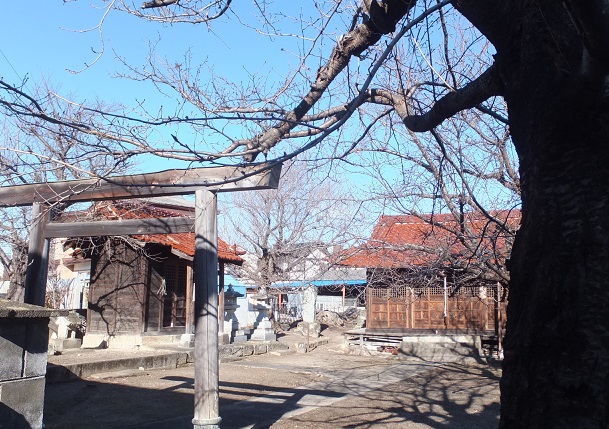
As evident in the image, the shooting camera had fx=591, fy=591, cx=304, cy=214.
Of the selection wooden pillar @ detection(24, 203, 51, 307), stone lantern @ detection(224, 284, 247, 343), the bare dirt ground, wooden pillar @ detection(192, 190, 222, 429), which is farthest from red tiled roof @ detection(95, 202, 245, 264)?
wooden pillar @ detection(192, 190, 222, 429)

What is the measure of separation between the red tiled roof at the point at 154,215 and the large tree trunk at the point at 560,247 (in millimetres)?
11014

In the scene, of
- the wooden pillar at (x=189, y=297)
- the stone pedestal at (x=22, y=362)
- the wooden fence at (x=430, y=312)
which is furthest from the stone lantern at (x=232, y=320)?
the stone pedestal at (x=22, y=362)

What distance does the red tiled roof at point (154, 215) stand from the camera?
14758 millimetres

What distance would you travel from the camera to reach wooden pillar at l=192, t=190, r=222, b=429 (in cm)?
651

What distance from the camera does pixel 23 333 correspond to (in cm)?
466

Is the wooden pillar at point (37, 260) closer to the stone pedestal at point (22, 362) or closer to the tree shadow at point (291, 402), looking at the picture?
the tree shadow at point (291, 402)

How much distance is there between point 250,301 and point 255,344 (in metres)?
4.08

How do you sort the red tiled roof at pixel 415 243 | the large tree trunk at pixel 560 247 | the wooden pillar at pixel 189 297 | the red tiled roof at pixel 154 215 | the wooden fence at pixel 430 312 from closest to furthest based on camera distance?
the large tree trunk at pixel 560 247 → the red tiled roof at pixel 415 243 → the red tiled roof at pixel 154 215 → the wooden pillar at pixel 189 297 → the wooden fence at pixel 430 312

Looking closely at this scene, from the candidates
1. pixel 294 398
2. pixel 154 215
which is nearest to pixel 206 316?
pixel 294 398

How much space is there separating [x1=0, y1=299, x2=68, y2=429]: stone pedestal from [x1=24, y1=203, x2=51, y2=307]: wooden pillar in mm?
3141

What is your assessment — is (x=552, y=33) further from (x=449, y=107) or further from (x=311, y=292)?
(x=311, y=292)

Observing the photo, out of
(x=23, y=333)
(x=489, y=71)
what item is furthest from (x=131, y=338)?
(x=489, y=71)

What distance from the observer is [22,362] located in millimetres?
4625

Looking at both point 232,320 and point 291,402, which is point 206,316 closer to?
point 291,402
